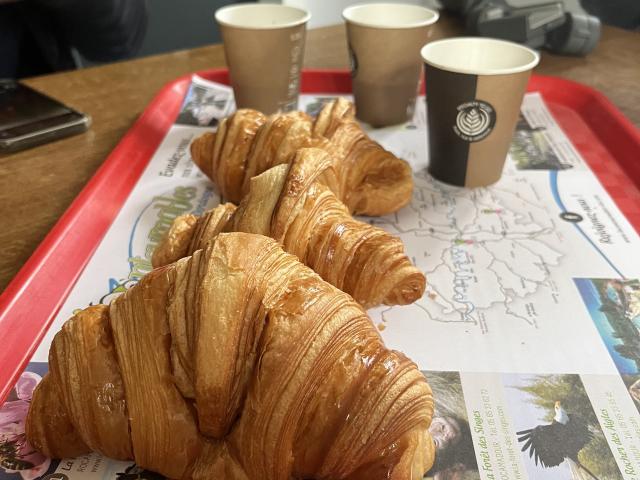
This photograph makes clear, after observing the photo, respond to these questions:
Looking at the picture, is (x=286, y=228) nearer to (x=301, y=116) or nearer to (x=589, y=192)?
(x=301, y=116)

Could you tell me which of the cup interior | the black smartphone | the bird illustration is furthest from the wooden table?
the bird illustration

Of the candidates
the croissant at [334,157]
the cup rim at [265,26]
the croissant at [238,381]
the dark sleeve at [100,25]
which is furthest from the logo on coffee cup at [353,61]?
the dark sleeve at [100,25]

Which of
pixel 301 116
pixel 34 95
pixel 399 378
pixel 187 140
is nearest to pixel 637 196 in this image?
pixel 301 116

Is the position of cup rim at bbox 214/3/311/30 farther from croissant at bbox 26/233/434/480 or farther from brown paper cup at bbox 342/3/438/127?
croissant at bbox 26/233/434/480

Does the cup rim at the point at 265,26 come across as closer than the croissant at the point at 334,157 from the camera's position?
No

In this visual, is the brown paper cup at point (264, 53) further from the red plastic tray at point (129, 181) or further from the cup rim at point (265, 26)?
the red plastic tray at point (129, 181)

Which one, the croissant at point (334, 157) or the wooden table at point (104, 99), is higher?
the croissant at point (334, 157)
